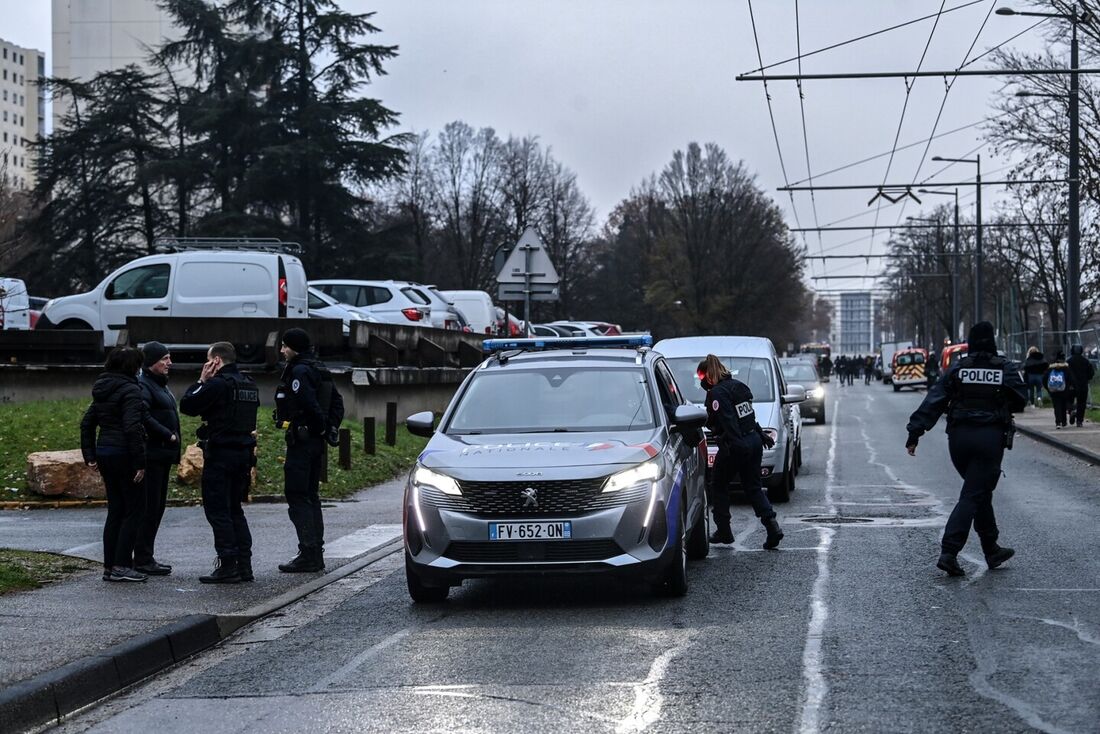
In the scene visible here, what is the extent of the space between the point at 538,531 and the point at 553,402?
158 cm

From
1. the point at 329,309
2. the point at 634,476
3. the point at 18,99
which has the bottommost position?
the point at 634,476

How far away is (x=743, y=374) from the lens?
18.7 m

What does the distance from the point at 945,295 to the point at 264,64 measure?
186 feet

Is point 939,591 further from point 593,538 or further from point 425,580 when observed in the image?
point 425,580

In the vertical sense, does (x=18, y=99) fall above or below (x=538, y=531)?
above

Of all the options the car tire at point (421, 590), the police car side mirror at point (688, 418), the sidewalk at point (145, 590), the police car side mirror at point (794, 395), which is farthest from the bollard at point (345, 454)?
the car tire at point (421, 590)

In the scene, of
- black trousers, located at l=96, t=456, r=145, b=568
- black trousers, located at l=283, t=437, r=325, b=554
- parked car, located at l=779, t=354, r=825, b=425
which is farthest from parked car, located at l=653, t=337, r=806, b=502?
parked car, located at l=779, t=354, r=825, b=425

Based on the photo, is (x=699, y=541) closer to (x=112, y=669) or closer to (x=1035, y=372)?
(x=112, y=669)

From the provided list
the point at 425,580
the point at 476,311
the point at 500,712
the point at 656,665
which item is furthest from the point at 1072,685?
the point at 476,311

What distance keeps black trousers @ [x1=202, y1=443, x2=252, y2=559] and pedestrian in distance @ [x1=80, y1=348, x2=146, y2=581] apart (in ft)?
1.56

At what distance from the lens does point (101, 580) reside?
35.3 feet

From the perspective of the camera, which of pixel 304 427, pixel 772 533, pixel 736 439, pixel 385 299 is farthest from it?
pixel 385 299

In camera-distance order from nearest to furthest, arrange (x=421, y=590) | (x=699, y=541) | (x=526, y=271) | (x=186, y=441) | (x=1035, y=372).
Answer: (x=421, y=590), (x=699, y=541), (x=526, y=271), (x=186, y=441), (x=1035, y=372)

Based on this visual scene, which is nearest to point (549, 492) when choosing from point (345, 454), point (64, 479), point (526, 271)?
point (64, 479)
